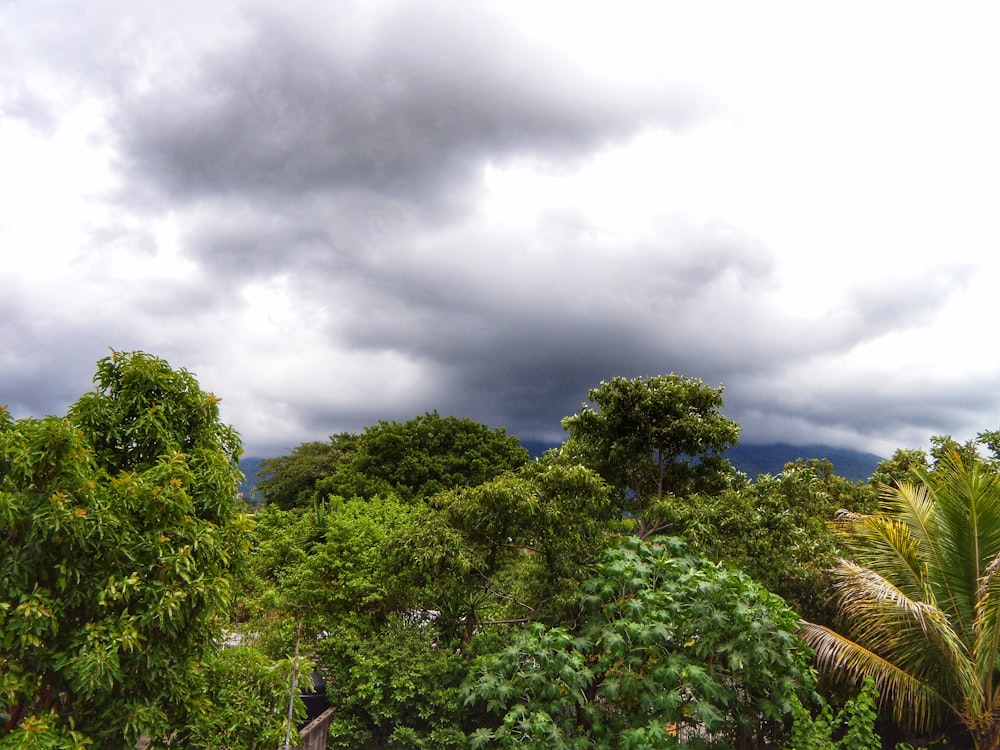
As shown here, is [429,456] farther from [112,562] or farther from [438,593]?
[112,562]

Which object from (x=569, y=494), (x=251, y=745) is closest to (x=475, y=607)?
(x=569, y=494)

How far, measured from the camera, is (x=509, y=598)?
11734mm

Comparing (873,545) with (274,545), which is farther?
(274,545)

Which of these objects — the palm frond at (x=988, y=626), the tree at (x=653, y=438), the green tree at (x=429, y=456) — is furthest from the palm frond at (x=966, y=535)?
the green tree at (x=429, y=456)

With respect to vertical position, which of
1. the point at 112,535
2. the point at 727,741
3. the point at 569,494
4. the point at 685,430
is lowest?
the point at 727,741

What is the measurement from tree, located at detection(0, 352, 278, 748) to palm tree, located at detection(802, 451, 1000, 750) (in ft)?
28.7

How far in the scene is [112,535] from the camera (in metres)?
5.99

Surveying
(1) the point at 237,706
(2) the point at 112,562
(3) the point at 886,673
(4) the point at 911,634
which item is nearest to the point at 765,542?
(4) the point at 911,634

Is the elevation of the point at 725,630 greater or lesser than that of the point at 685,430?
lesser

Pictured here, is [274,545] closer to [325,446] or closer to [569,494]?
[569,494]

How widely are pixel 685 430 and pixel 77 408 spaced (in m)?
11.0

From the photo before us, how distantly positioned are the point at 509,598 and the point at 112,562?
705cm

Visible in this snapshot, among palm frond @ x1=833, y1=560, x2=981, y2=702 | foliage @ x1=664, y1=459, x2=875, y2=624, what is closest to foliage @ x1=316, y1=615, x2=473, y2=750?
foliage @ x1=664, y1=459, x2=875, y2=624

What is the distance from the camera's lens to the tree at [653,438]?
1443 centimetres
